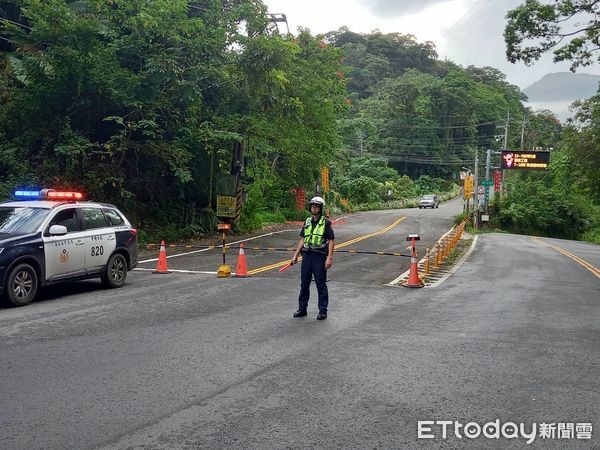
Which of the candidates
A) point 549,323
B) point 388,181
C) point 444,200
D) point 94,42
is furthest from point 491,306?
point 444,200

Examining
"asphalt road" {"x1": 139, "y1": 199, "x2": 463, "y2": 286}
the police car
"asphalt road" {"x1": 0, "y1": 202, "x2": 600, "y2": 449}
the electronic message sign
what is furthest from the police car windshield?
the electronic message sign

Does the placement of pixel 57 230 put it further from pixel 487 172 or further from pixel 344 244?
pixel 487 172

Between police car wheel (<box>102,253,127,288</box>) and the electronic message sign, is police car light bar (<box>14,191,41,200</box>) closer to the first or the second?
police car wheel (<box>102,253,127,288</box>)

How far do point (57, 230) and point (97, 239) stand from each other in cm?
136

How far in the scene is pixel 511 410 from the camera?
5176 mm

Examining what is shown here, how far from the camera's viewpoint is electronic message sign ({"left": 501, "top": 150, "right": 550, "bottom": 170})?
1649 inches

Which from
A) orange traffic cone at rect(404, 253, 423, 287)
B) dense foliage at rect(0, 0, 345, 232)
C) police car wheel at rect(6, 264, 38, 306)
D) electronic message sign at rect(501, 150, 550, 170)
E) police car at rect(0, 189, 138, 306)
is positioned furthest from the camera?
electronic message sign at rect(501, 150, 550, 170)

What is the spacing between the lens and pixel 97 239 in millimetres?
11359

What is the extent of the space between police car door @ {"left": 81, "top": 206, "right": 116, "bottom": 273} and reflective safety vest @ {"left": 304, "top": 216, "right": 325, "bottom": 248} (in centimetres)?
452

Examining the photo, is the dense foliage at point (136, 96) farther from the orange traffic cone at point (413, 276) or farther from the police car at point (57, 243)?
the orange traffic cone at point (413, 276)

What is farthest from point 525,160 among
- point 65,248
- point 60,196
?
point 65,248

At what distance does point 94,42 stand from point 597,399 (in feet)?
60.8

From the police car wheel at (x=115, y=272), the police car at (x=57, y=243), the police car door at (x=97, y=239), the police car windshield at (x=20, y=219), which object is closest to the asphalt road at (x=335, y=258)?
the police car wheel at (x=115, y=272)

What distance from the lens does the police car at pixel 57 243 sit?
960 cm
